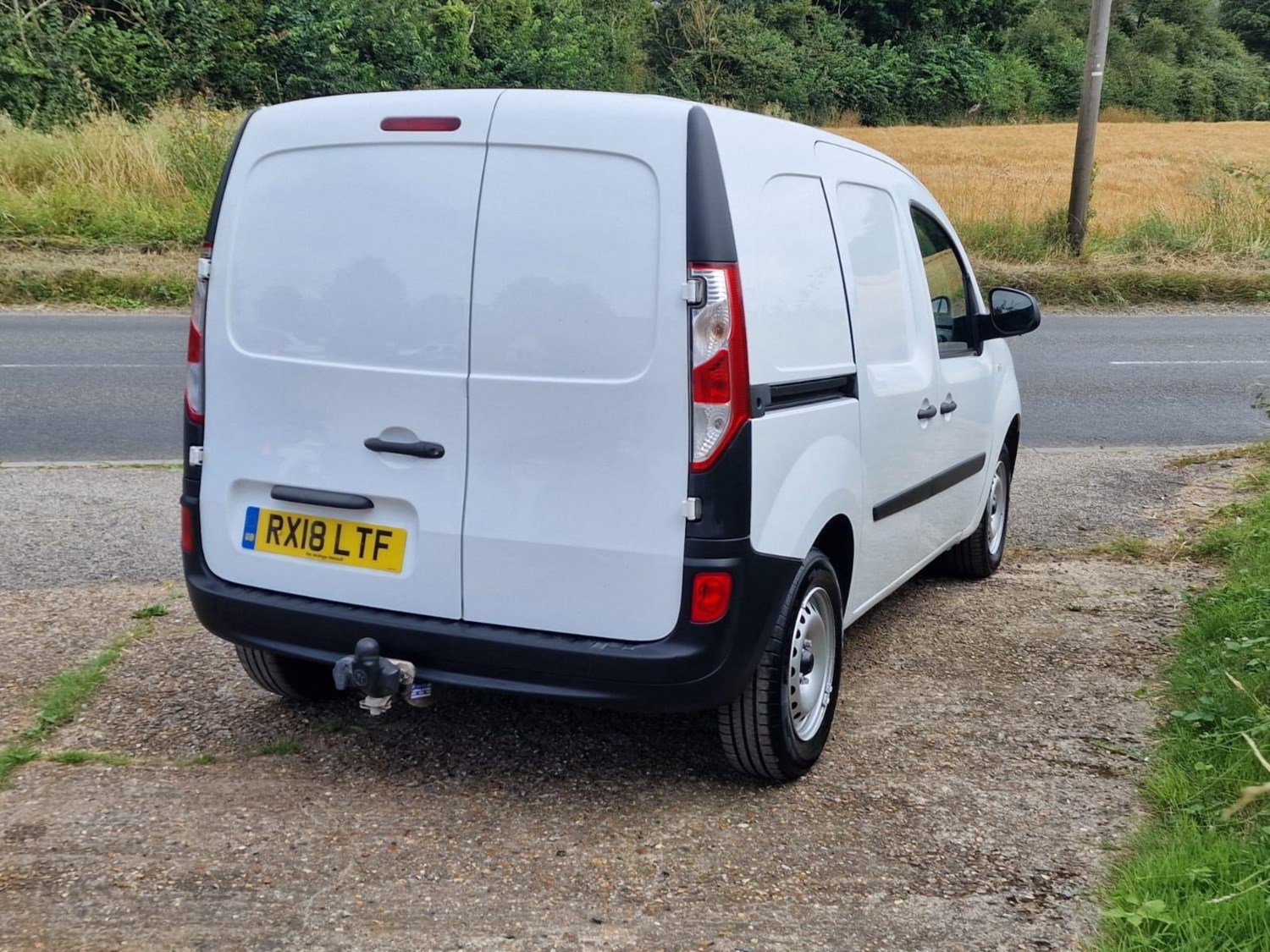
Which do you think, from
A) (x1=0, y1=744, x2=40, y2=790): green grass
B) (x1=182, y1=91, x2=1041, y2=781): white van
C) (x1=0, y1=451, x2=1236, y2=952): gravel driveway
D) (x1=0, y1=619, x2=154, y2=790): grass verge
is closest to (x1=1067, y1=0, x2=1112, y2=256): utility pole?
(x1=0, y1=451, x2=1236, y2=952): gravel driveway

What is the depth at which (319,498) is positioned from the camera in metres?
3.48

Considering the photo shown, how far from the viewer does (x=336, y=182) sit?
3.48 metres

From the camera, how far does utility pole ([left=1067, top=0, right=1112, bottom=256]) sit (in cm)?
1747

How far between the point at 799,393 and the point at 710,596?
0.67m

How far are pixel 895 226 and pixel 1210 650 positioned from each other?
1.93 m

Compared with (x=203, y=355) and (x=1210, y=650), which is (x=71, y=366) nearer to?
(x=203, y=355)

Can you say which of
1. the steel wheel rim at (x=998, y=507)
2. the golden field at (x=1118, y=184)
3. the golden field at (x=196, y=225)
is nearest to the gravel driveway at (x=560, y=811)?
the steel wheel rim at (x=998, y=507)

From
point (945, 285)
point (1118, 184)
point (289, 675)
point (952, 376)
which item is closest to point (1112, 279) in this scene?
point (1118, 184)

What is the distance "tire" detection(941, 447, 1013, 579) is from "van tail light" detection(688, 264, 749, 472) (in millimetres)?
2781

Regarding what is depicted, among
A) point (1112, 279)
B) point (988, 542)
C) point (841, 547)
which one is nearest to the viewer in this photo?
point (841, 547)

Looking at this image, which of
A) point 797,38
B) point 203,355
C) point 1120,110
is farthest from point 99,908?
point 1120,110

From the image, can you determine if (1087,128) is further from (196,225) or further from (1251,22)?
(1251,22)

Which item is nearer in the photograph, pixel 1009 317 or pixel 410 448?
pixel 410 448

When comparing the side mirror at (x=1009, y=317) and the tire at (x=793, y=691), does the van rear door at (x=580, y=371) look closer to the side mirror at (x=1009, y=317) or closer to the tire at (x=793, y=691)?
the tire at (x=793, y=691)
